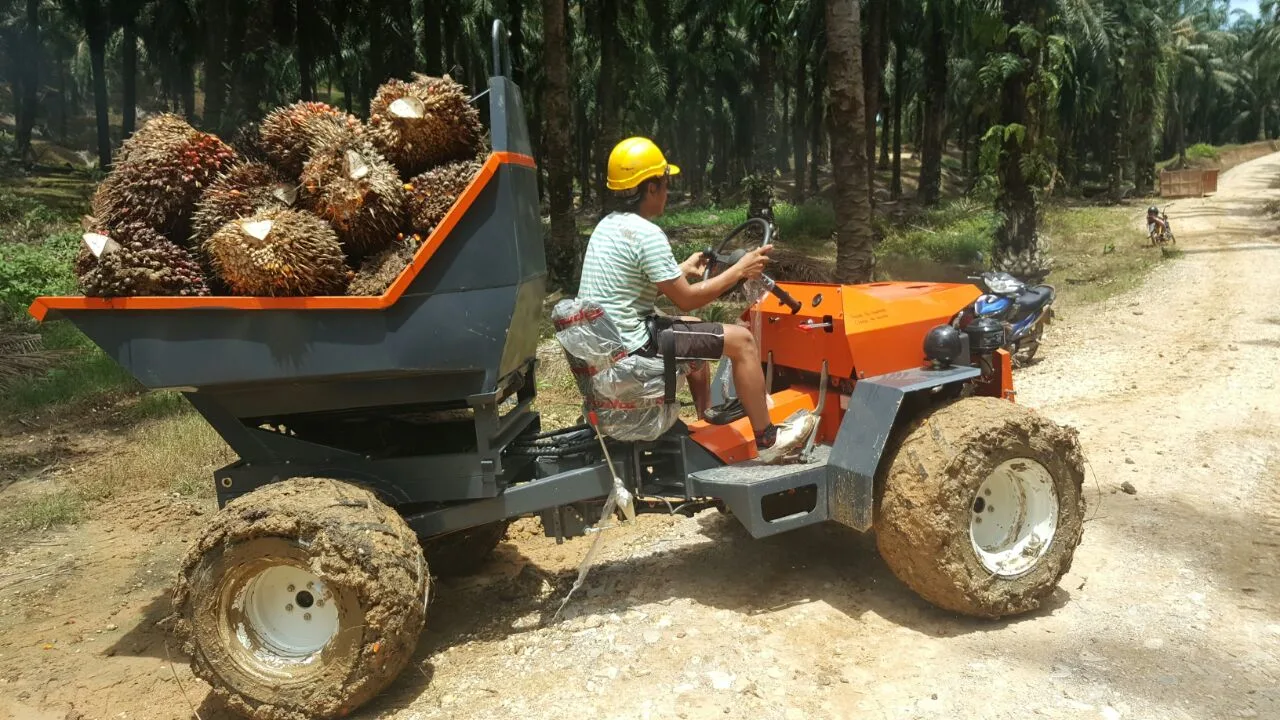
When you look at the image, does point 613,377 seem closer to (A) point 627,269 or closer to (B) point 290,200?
(A) point 627,269

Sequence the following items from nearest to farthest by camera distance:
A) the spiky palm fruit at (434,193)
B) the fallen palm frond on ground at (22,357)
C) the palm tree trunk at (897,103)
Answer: the spiky palm fruit at (434,193) → the fallen palm frond on ground at (22,357) → the palm tree trunk at (897,103)

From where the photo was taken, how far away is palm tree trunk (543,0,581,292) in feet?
43.3

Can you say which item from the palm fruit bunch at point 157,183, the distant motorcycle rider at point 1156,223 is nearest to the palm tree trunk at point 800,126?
the distant motorcycle rider at point 1156,223

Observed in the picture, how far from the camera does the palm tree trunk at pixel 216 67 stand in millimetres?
14141

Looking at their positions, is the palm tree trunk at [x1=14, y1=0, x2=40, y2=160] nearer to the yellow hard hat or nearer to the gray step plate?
the yellow hard hat

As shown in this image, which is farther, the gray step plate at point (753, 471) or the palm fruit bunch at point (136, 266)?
the gray step plate at point (753, 471)

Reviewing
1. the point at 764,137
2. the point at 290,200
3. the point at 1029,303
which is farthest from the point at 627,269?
the point at 764,137

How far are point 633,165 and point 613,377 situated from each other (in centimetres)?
104

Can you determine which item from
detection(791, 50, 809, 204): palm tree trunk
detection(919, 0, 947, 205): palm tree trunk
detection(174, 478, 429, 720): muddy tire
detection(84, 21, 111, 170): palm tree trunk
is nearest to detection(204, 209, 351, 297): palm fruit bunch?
detection(174, 478, 429, 720): muddy tire

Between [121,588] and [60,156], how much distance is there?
52.0 metres

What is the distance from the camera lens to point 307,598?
3.88 metres

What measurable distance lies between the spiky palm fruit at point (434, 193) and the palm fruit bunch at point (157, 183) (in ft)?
2.99

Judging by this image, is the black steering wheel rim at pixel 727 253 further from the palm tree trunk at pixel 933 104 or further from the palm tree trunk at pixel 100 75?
the palm tree trunk at pixel 100 75

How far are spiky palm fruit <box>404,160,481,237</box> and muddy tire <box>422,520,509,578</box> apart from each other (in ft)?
6.46
